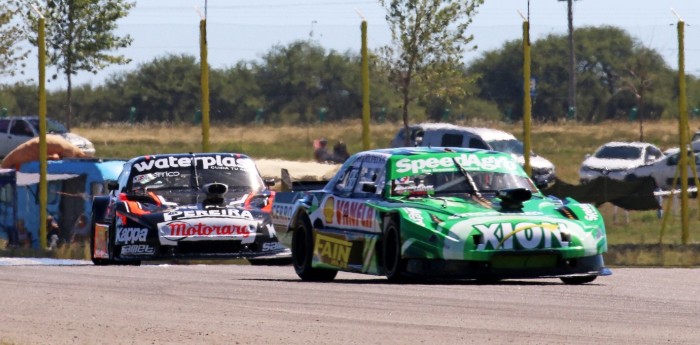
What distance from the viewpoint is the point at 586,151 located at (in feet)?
180

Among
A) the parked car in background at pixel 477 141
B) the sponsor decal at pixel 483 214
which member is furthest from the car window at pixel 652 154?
the sponsor decal at pixel 483 214

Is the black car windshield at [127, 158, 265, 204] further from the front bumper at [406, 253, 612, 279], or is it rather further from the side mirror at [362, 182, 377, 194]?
the front bumper at [406, 253, 612, 279]

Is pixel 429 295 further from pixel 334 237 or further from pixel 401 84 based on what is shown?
pixel 401 84

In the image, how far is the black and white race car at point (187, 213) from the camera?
64.0 feet

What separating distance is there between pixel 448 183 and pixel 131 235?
17.2 ft

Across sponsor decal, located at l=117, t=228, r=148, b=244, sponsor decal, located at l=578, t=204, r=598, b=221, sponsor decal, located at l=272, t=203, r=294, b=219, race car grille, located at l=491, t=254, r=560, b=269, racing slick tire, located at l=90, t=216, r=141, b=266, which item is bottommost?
racing slick tire, located at l=90, t=216, r=141, b=266

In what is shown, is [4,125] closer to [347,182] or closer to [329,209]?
[347,182]

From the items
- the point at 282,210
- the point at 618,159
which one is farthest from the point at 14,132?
the point at 282,210

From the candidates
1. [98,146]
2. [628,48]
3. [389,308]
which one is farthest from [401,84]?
[628,48]

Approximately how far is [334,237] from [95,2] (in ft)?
115

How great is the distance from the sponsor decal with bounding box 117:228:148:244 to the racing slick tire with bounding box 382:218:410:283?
4956mm

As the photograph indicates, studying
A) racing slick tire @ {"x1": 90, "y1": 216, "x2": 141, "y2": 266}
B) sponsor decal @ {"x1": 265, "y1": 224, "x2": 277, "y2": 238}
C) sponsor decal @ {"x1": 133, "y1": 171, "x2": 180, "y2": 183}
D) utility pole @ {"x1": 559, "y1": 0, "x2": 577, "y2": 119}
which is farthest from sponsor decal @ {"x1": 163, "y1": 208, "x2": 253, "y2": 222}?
utility pole @ {"x1": 559, "y1": 0, "x2": 577, "y2": 119}

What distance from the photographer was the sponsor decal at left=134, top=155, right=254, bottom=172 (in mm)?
20844

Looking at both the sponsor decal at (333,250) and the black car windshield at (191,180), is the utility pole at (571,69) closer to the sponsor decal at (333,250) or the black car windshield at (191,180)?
the black car windshield at (191,180)
